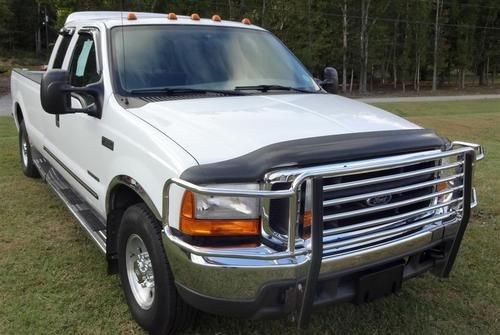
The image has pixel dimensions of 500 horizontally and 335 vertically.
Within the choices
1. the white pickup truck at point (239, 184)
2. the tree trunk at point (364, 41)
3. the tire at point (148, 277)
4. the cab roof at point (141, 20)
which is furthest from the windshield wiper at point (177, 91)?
the tree trunk at point (364, 41)

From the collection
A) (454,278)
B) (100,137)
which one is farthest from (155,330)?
(454,278)

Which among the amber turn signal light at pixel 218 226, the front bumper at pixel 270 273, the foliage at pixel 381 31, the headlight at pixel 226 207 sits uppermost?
the foliage at pixel 381 31

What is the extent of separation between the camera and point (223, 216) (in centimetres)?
252

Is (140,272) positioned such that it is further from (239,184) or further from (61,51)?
(61,51)

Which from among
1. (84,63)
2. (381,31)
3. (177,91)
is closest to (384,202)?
(177,91)

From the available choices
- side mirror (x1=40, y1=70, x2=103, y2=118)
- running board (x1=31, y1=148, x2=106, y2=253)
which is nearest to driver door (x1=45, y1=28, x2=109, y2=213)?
running board (x1=31, y1=148, x2=106, y2=253)

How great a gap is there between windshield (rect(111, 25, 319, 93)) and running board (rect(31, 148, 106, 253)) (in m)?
1.05

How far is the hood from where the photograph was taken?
272 centimetres

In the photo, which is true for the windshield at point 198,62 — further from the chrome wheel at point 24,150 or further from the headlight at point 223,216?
the chrome wheel at point 24,150

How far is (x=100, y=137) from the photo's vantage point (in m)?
3.61

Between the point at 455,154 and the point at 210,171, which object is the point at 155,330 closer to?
the point at 210,171

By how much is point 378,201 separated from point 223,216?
33.5 inches

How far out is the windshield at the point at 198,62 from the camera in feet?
12.4

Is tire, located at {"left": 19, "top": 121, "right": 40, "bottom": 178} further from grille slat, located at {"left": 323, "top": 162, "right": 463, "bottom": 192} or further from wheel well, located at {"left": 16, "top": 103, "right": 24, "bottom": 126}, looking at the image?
grille slat, located at {"left": 323, "top": 162, "right": 463, "bottom": 192}
